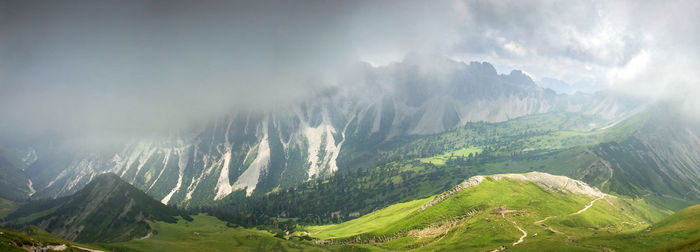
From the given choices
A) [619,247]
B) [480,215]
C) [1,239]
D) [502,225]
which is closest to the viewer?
[1,239]

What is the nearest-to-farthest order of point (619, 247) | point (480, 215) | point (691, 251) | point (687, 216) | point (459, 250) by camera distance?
point (691, 251) < point (619, 247) < point (687, 216) < point (459, 250) < point (480, 215)

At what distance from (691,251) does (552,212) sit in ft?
381

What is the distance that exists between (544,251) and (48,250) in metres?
175

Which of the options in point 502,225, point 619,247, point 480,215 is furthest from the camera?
point 480,215

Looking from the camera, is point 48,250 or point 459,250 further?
point 459,250

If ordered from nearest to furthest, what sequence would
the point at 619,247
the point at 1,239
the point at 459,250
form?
the point at 1,239 → the point at 619,247 → the point at 459,250

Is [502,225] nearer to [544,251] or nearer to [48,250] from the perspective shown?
[544,251]

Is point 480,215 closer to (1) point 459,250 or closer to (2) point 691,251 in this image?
(1) point 459,250

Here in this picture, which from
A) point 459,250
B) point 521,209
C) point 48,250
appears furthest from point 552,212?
point 48,250

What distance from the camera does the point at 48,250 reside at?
126938 millimetres

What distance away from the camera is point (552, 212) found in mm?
191875

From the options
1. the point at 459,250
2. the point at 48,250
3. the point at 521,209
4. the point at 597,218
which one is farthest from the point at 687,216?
the point at 48,250

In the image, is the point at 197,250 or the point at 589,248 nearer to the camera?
the point at 589,248

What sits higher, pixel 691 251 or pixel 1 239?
pixel 1 239
